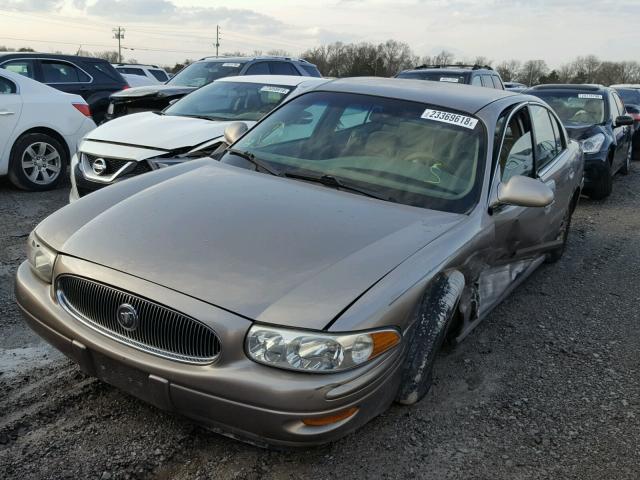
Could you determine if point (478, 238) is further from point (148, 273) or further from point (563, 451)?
point (148, 273)

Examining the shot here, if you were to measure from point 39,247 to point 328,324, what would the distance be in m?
1.53

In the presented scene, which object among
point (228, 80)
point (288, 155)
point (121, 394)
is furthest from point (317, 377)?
point (228, 80)

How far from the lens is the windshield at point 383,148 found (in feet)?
10.9

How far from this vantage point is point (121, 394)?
9.67 ft

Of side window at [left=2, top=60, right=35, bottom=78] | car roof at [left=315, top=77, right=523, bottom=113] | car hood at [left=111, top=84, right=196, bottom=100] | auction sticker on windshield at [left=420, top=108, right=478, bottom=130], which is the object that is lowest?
car hood at [left=111, top=84, right=196, bottom=100]

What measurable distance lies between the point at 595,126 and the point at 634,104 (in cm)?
688

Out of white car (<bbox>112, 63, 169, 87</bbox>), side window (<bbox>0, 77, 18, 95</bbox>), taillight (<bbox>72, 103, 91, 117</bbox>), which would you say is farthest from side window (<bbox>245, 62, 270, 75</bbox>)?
white car (<bbox>112, 63, 169, 87</bbox>)

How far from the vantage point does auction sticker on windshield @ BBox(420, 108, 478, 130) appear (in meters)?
3.60

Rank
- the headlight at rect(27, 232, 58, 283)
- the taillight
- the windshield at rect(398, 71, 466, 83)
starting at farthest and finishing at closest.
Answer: the windshield at rect(398, 71, 466, 83)
the taillight
the headlight at rect(27, 232, 58, 283)

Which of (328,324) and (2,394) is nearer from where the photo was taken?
(328,324)

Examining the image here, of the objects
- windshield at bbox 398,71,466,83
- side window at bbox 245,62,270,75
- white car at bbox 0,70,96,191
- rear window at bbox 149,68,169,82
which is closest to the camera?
white car at bbox 0,70,96,191

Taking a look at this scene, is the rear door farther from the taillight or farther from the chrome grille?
the chrome grille

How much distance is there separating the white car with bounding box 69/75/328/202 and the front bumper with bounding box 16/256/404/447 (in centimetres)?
261

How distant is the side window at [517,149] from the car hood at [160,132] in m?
2.92
